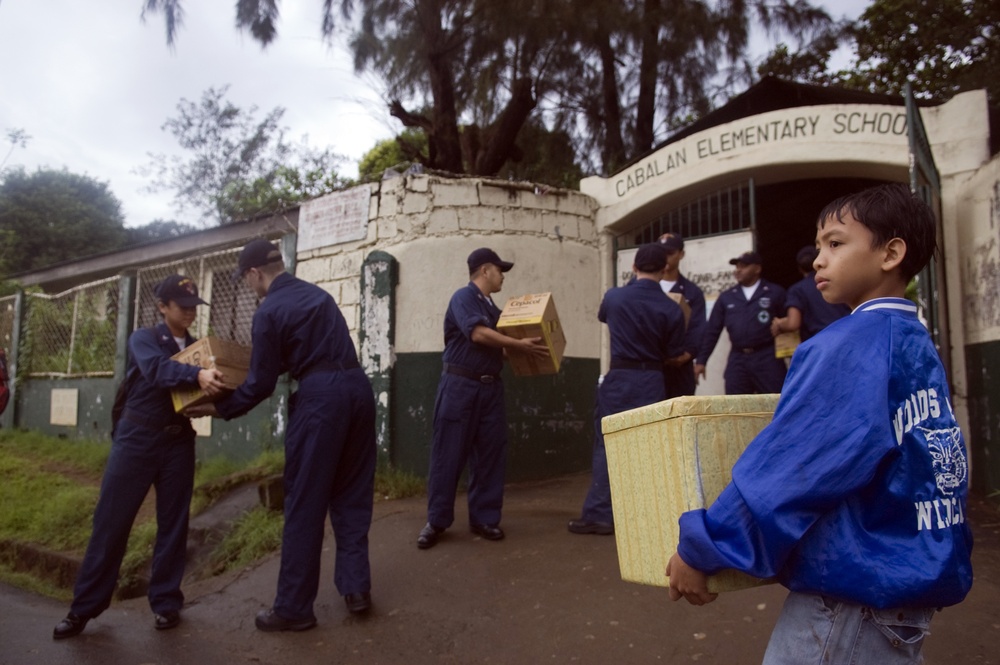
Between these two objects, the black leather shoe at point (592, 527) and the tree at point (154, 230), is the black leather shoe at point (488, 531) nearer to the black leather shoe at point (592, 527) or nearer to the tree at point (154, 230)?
the black leather shoe at point (592, 527)

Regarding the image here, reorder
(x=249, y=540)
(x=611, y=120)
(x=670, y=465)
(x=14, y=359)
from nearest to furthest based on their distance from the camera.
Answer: (x=670, y=465)
(x=249, y=540)
(x=611, y=120)
(x=14, y=359)

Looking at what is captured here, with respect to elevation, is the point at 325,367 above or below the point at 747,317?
below

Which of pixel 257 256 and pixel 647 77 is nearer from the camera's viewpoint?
pixel 257 256

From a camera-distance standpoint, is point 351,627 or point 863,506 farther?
point 351,627

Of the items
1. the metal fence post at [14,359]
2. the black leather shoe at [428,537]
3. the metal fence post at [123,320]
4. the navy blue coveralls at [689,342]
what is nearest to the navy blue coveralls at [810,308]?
the navy blue coveralls at [689,342]

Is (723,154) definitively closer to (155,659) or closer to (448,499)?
(448,499)

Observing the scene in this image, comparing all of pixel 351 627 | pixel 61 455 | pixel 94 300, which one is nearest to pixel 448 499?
pixel 351 627

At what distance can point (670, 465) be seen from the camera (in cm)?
177

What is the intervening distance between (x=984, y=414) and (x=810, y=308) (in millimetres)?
1503

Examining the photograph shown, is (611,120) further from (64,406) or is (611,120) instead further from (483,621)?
(483,621)

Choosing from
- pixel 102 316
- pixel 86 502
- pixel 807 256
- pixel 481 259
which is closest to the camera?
pixel 481 259

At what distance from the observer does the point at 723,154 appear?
725 cm

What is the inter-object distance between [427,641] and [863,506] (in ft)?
9.49

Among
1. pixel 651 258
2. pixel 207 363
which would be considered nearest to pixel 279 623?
pixel 207 363
